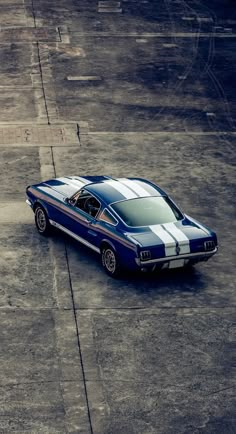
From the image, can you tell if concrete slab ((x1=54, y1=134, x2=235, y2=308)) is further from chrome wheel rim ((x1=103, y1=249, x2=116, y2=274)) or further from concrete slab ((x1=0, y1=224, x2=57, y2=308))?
concrete slab ((x1=0, y1=224, x2=57, y2=308))

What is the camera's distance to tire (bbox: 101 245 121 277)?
1842 cm

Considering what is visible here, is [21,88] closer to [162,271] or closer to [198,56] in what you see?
[198,56]

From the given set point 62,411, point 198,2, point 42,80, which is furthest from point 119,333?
point 198,2

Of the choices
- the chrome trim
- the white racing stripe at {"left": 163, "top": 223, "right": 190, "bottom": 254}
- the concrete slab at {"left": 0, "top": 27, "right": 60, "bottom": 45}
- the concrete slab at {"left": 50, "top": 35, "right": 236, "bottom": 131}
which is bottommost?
the concrete slab at {"left": 0, "top": 27, "right": 60, "bottom": 45}

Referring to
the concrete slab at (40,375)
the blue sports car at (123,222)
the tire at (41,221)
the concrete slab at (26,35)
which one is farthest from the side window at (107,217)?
the concrete slab at (26,35)

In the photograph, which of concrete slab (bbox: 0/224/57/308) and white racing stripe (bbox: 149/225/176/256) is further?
white racing stripe (bbox: 149/225/176/256)

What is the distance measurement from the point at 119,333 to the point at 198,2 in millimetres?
26466

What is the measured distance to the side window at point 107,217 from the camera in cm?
1890

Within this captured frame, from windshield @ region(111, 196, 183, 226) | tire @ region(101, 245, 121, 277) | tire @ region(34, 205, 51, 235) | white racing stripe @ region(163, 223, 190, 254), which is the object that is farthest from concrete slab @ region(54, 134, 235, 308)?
windshield @ region(111, 196, 183, 226)

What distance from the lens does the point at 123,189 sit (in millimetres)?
19812

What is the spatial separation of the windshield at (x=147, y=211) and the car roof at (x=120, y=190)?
164 millimetres

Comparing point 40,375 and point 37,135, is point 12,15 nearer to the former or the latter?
point 37,135

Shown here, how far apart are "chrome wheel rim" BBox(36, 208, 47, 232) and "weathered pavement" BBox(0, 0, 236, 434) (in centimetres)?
21

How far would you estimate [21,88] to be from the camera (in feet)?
101
